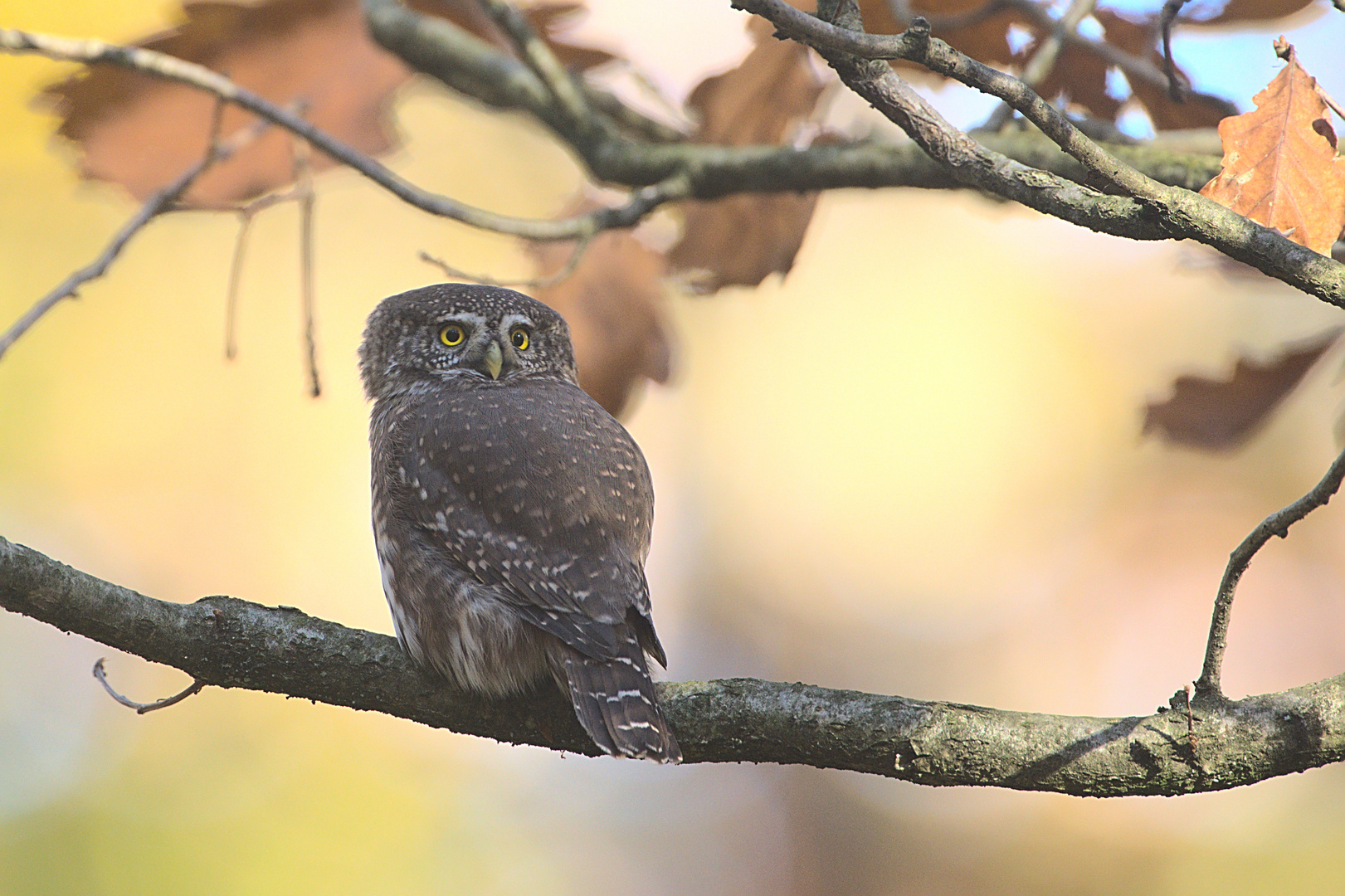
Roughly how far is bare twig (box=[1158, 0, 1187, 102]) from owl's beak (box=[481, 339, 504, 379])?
2.24m

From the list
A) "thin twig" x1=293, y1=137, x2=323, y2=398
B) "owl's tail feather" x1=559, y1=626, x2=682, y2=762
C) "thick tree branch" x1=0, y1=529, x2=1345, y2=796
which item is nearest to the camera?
"thick tree branch" x1=0, y1=529, x2=1345, y2=796

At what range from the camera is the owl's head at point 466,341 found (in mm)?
4105

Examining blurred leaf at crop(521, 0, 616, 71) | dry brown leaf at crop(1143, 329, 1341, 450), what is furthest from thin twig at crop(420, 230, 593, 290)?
dry brown leaf at crop(1143, 329, 1341, 450)

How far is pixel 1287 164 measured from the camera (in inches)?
83.1

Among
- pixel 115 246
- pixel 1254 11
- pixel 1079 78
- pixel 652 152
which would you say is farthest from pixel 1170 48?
pixel 115 246

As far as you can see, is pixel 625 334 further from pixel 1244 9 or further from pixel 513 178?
pixel 513 178

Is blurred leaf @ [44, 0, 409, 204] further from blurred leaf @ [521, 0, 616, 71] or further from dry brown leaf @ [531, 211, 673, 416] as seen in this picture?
dry brown leaf @ [531, 211, 673, 416]

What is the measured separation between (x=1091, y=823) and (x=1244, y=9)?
424cm

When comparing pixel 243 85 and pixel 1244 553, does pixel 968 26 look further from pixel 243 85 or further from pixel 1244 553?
pixel 243 85

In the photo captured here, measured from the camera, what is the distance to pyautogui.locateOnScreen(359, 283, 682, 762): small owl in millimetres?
2906

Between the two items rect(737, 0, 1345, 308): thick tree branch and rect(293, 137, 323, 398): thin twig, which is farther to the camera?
rect(293, 137, 323, 398): thin twig

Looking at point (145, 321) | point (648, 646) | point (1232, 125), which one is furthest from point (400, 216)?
point (1232, 125)

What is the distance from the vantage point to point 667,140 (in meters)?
4.19

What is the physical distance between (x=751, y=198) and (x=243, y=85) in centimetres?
166
